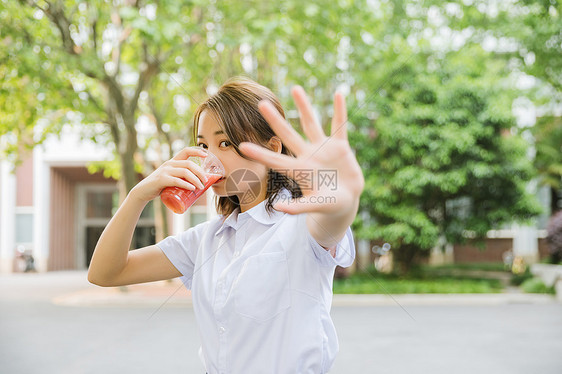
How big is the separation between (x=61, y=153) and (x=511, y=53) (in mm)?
16228

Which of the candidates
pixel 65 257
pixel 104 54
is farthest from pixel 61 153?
pixel 104 54

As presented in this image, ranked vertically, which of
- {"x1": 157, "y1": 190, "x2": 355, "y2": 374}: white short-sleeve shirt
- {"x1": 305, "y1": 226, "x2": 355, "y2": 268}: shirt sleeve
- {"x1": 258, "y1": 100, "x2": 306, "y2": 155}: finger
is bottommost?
{"x1": 157, "y1": 190, "x2": 355, "y2": 374}: white short-sleeve shirt

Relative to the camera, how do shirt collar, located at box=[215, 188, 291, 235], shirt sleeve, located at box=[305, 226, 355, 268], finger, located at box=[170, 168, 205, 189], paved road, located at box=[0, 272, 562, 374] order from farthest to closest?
paved road, located at box=[0, 272, 562, 374]
shirt collar, located at box=[215, 188, 291, 235]
finger, located at box=[170, 168, 205, 189]
shirt sleeve, located at box=[305, 226, 355, 268]

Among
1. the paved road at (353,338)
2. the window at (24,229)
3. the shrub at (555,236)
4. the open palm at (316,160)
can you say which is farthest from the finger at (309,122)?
the window at (24,229)

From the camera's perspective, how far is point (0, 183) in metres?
21.6

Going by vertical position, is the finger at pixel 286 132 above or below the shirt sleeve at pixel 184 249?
above

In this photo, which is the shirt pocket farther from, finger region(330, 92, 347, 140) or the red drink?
finger region(330, 92, 347, 140)

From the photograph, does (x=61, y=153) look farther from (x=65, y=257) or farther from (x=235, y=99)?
(x=235, y=99)

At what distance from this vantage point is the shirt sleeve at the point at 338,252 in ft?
3.98

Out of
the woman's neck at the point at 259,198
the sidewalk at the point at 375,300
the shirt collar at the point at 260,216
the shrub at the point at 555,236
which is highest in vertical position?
the woman's neck at the point at 259,198

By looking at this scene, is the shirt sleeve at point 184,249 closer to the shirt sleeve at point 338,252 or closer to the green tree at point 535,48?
the shirt sleeve at point 338,252

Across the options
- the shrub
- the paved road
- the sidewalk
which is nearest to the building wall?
the sidewalk

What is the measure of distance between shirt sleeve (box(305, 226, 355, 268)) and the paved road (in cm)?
449

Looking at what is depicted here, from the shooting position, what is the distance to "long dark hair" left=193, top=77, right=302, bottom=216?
1.43 meters
